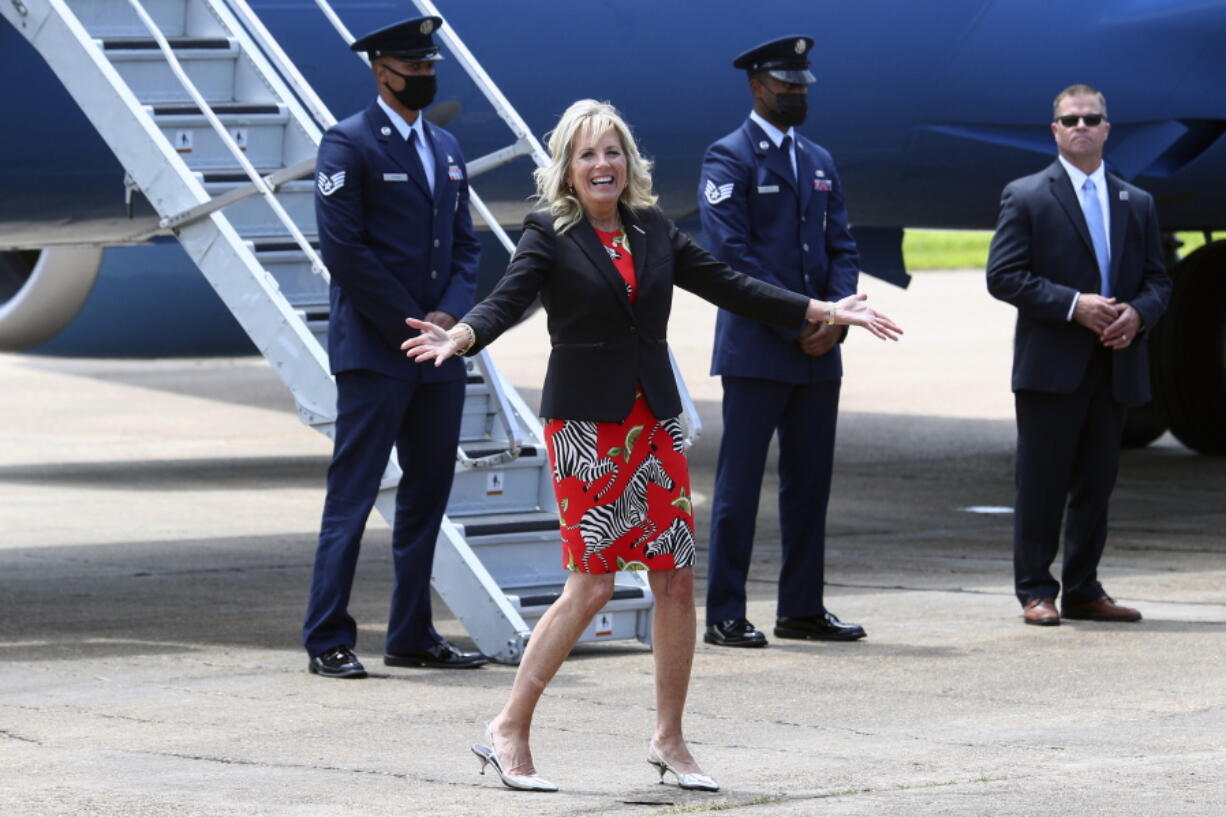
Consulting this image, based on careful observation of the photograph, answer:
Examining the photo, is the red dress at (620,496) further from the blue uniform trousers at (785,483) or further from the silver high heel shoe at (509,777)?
the blue uniform trousers at (785,483)

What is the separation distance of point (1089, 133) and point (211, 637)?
3.31 meters

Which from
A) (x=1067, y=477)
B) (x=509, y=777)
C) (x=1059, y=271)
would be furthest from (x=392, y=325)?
(x=1067, y=477)

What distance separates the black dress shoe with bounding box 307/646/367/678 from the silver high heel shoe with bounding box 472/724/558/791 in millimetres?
1507

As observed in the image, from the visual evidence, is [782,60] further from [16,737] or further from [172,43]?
→ [16,737]

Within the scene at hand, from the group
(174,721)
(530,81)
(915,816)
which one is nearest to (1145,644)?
(915,816)

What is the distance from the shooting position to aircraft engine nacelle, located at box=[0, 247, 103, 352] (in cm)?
1206

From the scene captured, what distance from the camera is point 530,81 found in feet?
30.9

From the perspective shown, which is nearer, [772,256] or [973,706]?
[973,706]

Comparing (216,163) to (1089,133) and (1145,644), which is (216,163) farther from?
(1145,644)

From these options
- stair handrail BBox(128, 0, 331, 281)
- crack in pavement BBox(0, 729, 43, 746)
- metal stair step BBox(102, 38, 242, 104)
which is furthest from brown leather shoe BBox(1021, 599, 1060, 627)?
crack in pavement BBox(0, 729, 43, 746)

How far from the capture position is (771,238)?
7.38 meters

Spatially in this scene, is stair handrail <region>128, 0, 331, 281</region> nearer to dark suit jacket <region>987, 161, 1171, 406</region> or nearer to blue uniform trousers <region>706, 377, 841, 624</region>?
blue uniform trousers <region>706, 377, 841, 624</region>

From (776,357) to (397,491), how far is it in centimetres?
129

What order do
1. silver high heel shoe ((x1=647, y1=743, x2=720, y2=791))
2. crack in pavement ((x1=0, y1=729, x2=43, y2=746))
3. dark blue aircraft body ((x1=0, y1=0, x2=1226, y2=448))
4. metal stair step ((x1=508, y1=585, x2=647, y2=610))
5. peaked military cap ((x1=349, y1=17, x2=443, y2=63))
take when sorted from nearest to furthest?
silver high heel shoe ((x1=647, y1=743, x2=720, y2=791))
crack in pavement ((x1=0, y1=729, x2=43, y2=746))
peaked military cap ((x1=349, y1=17, x2=443, y2=63))
metal stair step ((x1=508, y1=585, x2=647, y2=610))
dark blue aircraft body ((x1=0, y1=0, x2=1226, y2=448))
